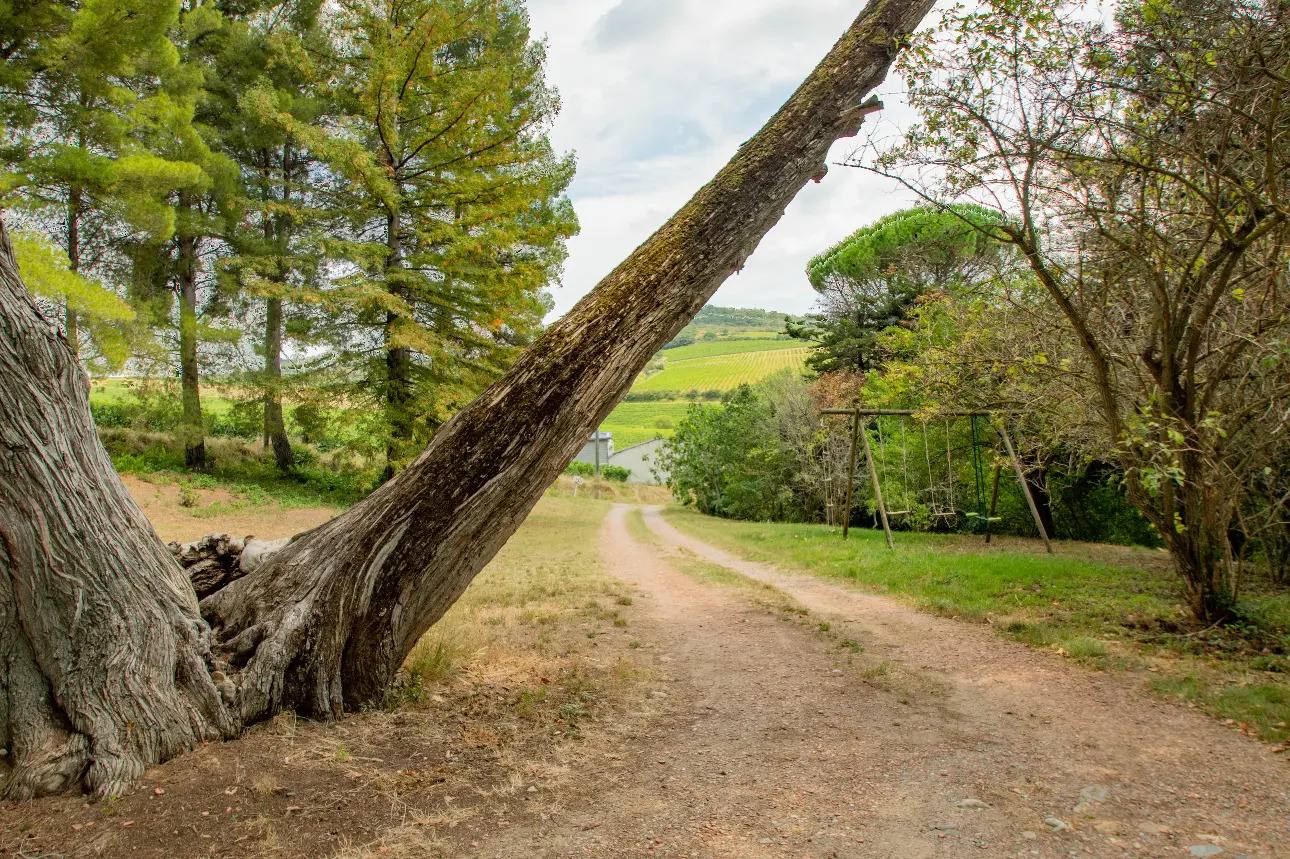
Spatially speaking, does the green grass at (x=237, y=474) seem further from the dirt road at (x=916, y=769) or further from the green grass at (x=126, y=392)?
the dirt road at (x=916, y=769)

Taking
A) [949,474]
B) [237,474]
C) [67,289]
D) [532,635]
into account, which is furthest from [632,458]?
[532,635]

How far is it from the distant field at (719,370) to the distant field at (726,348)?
177 cm

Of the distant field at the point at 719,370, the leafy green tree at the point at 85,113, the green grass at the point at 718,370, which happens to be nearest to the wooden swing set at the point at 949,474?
the leafy green tree at the point at 85,113

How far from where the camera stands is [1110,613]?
6922 millimetres

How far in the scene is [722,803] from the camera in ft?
10.8

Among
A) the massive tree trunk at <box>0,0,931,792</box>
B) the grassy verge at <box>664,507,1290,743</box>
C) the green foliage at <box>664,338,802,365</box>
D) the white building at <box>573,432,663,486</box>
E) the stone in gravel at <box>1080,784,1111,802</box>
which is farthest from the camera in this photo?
the green foliage at <box>664,338,802,365</box>

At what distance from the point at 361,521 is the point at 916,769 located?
3411 mm

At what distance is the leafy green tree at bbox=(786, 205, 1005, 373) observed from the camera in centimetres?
2322

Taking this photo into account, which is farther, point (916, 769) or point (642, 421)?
point (642, 421)

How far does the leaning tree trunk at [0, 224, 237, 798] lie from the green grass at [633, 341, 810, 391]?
6076 centimetres

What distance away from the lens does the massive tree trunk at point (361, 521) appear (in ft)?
10.2

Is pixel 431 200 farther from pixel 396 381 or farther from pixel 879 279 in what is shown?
pixel 879 279

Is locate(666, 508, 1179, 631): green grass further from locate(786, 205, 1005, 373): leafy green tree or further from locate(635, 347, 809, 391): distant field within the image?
locate(635, 347, 809, 391): distant field

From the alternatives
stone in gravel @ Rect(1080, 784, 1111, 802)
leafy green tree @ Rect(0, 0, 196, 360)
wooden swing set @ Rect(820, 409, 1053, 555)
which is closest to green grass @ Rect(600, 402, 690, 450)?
wooden swing set @ Rect(820, 409, 1053, 555)
